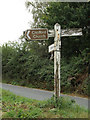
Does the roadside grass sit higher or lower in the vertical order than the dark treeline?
lower

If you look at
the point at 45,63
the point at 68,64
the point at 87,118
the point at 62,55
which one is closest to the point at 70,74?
the point at 68,64

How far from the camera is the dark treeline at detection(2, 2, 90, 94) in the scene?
12.1 metres

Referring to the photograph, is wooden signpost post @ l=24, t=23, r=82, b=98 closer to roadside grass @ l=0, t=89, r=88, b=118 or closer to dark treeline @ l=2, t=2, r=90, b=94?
roadside grass @ l=0, t=89, r=88, b=118

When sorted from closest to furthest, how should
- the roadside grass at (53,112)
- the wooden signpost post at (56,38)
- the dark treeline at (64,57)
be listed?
1. the roadside grass at (53,112)
2. the wooden signpost post at (56,38)
3. the dark treeline at (64,57)

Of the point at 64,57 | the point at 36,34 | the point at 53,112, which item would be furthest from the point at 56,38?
the point at 64,57

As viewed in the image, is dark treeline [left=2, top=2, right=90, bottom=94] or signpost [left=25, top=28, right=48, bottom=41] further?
dark treeline [left=2, top=2, right=90, bottom=94]

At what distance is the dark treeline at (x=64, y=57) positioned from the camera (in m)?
12.1

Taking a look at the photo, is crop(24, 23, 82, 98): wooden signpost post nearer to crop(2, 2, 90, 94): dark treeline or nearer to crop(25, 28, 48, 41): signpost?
crop(25, 28, 48, 41): signpost

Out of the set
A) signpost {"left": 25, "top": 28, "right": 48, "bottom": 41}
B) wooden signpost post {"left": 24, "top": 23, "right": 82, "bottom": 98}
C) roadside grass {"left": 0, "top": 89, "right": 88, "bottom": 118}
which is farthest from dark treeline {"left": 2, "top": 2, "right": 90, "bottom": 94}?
signpost {"left": 25, "top": 28, "right": 48, "bottom": 41}

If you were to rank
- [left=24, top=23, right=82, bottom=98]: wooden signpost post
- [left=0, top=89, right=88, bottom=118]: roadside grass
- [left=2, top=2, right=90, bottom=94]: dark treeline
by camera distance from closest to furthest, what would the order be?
[left=0, top=89, right=88, bottom=118]: roadside grass
[left=24, top=23, right=82, bottom=98]: wooden signpost post
[left=2, top=2, right=90, bottom=94]: dark treeline

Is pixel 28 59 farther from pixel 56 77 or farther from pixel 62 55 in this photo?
pixel 56 77

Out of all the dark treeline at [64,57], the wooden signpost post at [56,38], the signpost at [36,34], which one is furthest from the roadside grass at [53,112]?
the dark treeline at [64,57]

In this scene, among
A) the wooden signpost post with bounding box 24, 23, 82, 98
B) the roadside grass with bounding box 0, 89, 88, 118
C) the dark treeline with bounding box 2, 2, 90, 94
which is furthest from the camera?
the dark treeline with bounding box 2, 2, 90, 94

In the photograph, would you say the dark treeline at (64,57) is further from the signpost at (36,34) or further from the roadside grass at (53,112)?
the signpost at (36,34)
